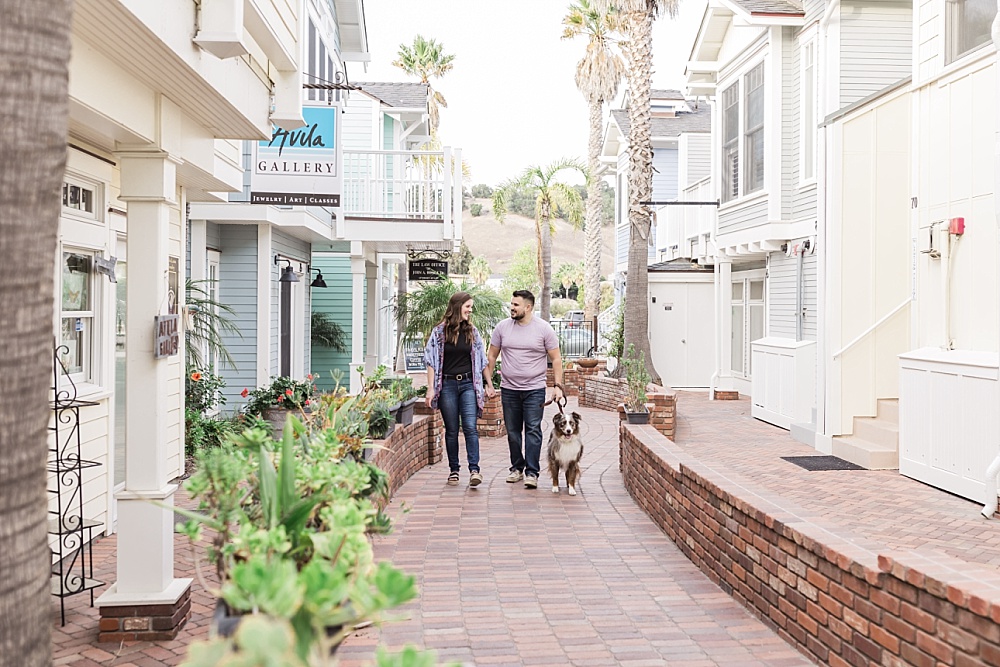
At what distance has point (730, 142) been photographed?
1839 cm

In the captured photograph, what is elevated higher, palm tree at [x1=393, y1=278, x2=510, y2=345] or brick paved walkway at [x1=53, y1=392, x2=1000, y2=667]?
palm tree at [x1=393, y1=278, x2=510, y2=345]

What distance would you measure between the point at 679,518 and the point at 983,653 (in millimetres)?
3574

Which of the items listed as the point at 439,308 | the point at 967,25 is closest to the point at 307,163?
the point at 439,308

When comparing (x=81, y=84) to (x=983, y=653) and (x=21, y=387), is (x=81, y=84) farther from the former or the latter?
(x=983, y=653)

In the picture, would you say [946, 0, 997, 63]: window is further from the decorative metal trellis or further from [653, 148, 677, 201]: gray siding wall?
[653, 148, 677, 201]: gray siding wall

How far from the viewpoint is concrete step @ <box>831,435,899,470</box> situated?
10.4 meters

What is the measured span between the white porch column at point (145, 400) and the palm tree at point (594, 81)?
2882cm

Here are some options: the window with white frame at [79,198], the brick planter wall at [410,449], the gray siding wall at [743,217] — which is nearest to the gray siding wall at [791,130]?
the gray siding wall at [743,217]

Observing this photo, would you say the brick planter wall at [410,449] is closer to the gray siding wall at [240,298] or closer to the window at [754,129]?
the gray siding wall at [240,298]

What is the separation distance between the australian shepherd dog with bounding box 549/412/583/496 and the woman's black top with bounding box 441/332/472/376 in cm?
95

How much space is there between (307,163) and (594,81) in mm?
25864

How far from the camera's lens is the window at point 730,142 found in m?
18.1

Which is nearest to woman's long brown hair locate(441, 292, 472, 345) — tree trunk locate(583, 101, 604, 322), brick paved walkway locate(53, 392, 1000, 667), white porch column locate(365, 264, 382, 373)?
brick paved walkway locate(53, 392, 1000, 667)

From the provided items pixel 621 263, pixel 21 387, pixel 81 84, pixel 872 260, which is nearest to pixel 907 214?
pixel 872 260
